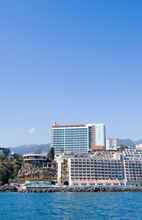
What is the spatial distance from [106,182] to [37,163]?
104 feet

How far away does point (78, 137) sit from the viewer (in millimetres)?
196125

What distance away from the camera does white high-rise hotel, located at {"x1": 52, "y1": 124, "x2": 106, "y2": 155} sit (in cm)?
19575

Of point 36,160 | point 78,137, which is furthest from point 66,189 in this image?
point 78,137

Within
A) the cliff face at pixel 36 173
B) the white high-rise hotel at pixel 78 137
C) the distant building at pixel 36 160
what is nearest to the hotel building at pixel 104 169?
the cliff face at pixel 36 173

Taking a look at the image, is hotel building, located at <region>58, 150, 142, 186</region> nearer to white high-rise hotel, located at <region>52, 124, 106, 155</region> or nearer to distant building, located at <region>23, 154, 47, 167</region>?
distant building, located at <region>23, 154, 47, 167</region>

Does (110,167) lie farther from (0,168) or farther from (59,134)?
(59,134)

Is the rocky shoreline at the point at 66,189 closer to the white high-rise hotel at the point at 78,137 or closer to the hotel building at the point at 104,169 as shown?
the hotel building at the point at 104,169

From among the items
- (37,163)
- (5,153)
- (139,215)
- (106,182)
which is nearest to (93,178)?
(106,182)

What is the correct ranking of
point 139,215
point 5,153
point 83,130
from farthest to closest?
point 83,130, point 5,153, point 139,215

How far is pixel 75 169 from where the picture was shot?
145 meters

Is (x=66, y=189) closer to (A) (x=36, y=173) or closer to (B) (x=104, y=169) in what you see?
(B) (x=104, y=169)

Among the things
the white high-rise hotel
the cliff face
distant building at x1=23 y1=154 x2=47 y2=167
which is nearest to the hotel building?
the cliff face

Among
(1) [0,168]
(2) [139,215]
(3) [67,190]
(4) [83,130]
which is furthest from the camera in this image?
(4) [83,130]

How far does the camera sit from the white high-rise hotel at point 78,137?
7707 inches
